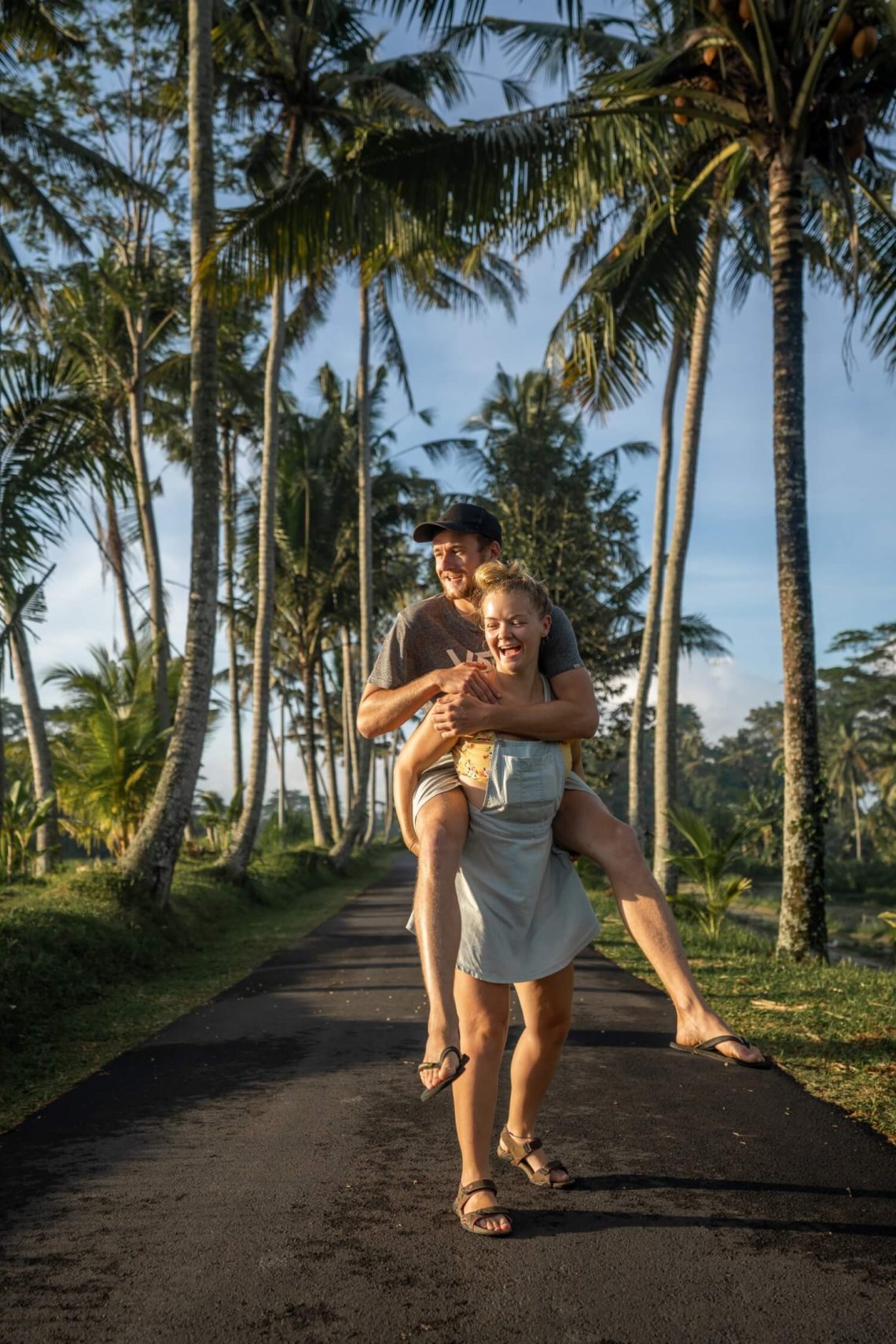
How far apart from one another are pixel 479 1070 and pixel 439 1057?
48 cm

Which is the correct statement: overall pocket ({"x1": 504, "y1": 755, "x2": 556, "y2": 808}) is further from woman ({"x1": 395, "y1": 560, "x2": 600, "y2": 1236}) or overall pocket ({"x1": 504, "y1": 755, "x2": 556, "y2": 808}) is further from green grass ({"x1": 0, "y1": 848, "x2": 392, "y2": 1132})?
green grass ({"x1": 0, "y1": 848, "x2": 392, "y2": 1132})

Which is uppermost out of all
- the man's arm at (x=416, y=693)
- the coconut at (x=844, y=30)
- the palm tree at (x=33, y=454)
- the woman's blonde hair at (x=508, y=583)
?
the coconut at (x=844, y=30)

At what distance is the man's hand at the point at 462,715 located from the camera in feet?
11.0

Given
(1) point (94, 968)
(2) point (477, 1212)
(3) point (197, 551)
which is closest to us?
(2) point (477, 1212)

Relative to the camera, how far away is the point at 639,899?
3.38m

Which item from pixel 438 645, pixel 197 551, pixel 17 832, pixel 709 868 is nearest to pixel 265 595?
pixel 17 832

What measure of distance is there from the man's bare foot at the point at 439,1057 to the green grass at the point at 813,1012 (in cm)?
210

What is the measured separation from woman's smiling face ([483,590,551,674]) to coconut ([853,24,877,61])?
7865 millimetres

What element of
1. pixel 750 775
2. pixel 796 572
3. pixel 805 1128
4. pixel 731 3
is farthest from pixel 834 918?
pixel 750 775

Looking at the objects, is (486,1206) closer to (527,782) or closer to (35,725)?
(527,782)

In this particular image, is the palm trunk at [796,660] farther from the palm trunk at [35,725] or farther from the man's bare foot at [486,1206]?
the palm trunk at [35,725]

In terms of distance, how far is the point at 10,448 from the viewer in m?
10.7

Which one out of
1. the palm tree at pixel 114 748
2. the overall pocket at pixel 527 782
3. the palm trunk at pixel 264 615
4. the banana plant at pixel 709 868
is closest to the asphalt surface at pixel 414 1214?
the overall pocket at pixel 527 782

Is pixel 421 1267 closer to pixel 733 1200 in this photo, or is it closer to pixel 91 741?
pixel 733 1200
